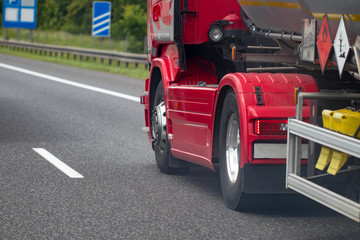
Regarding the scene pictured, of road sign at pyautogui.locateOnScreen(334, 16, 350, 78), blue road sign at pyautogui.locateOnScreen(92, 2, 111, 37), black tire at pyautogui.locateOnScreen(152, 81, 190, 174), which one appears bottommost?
black tire at pyautogui.locateOnScreen(152, 81, 190, 174)

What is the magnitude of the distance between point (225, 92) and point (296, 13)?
1.23m

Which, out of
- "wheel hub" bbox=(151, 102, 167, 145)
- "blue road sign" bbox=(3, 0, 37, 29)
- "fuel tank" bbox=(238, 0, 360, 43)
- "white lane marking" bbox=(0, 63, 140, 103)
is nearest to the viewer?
"fuel tank" bbox=(238, 0, 360, 43)

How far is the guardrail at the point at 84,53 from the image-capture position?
1052 inches

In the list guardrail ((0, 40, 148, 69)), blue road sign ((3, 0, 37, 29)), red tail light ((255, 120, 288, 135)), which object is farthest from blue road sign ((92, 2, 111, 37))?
red tail light ((255, 120, 288, 135))

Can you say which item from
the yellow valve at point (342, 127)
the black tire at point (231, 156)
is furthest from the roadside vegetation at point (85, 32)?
the yellow valve at point (342, 127)

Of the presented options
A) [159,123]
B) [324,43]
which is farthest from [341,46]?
[159,123]

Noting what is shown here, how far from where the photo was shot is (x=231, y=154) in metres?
6.56

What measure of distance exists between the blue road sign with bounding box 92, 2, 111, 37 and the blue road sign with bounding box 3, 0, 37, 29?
10.5 meters

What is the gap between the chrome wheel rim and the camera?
21.1ft

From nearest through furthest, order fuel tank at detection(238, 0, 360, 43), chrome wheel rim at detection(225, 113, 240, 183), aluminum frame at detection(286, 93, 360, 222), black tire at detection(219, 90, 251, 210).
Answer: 1. aluminum frame at detection(286, 93, 360, 222)
2. fuel tank at detection(238, 0, 360, 43)
3. black tire at detection(219, 90, 251, 210)
4. chrome wheel rim at detection(225, 113, 240, 183)

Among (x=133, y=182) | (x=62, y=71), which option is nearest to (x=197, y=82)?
(x=133, y=182)

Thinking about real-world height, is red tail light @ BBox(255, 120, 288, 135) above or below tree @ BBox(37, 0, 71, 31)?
below

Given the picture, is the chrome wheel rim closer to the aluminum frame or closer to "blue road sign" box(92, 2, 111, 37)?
the aluminum frame

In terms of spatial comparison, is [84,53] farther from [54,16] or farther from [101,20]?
[54,16]
